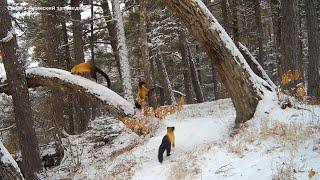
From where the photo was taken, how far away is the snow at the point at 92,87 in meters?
12.8

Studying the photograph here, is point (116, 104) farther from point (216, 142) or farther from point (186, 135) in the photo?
point (216, 142)

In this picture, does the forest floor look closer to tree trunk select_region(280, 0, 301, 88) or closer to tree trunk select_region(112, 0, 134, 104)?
tree trunk select_region(280, 0, 301, 88)

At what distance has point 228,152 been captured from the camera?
8219 millimetres

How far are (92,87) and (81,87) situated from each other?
1.19ft

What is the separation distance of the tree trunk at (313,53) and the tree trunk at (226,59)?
658cm

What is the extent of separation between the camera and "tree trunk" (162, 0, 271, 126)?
9672 mm

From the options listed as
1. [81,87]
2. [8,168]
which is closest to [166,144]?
[8,168]

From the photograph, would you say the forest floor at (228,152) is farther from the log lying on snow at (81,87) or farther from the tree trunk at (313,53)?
the tree trunk at (313,53)

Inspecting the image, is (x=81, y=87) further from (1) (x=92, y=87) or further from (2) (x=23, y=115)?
(2) (x=23, y=115)

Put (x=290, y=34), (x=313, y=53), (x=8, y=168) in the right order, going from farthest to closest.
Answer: (x=313, y=53) → (x=290, y=34) → (x=8, y=168)

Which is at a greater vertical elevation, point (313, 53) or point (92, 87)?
point (313, 53)

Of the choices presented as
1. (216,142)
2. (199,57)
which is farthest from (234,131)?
(199,57)

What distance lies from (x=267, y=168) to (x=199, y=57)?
25.9 meters

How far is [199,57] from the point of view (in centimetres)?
3231
